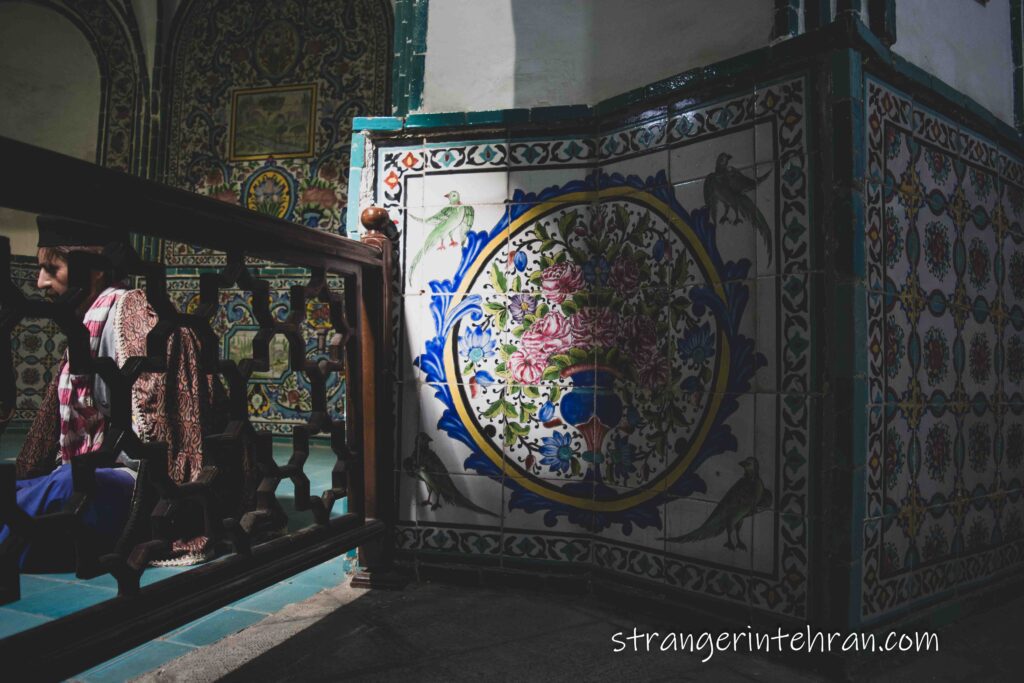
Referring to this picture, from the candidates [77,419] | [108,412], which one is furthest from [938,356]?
[77,419]

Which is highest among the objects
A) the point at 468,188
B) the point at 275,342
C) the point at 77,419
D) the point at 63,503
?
the point at 468,188

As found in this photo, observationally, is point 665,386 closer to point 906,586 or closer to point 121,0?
point 906,586

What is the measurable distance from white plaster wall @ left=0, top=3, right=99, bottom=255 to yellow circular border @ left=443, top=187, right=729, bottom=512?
18.6 ft

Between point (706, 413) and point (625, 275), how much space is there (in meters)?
0.44

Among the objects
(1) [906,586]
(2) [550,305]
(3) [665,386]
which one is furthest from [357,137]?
(1) [906,586]

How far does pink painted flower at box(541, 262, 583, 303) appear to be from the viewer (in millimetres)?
2006

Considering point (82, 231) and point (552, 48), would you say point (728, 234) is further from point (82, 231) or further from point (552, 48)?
point (82, 231)

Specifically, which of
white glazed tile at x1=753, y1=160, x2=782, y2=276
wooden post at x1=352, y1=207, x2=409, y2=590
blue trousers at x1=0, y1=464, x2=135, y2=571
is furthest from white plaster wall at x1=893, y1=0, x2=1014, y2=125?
blue trousers at x1=0, y1=464, x2=135, y2=571

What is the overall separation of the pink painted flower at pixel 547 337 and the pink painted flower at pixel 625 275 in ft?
0.60

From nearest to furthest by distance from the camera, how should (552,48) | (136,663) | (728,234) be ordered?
(136,663)
(728,234)
(552,48)

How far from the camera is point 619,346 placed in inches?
76.3

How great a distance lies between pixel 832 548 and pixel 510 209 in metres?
1.21

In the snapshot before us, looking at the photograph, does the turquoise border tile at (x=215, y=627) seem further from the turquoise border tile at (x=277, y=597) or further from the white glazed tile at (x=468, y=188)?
the white glazed tile at (x=468, y=188)

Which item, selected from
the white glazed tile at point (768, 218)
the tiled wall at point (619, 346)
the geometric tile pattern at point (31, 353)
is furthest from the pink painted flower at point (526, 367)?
the geometric tile pattern at point (31, 353)
